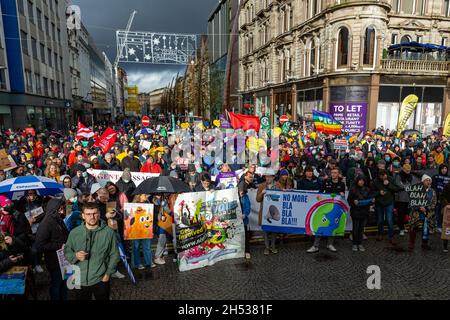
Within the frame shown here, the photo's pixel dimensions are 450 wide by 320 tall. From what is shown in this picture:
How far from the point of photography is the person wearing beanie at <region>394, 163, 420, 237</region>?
7.41 m

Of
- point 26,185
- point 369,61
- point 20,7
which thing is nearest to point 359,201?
point 26,185

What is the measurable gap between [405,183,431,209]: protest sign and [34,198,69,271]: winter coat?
7120 mm

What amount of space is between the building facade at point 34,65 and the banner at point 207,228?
77.6 ft

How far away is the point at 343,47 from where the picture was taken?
25.4m

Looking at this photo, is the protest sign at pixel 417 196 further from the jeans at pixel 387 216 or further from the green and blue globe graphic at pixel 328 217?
the green and blue globe graphic at pixel 328 217

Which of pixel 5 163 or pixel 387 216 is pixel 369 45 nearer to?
pixel 387 216

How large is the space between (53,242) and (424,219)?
23.7 ft

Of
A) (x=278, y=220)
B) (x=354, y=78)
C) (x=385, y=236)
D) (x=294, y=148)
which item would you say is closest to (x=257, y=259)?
(x=278, y=220)

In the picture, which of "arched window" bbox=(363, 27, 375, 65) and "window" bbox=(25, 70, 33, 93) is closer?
"arched window" bbox=(363, 27, 375, 65)

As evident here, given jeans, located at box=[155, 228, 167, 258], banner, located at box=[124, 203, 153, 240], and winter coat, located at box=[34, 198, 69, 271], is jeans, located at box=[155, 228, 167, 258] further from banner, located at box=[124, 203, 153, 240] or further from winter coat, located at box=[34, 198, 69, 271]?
winter coat, located at box=[34, 198, 69, 271]

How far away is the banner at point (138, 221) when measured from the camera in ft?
18.6

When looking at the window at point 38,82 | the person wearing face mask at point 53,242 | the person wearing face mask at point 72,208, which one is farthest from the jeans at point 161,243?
the window at point 38,82

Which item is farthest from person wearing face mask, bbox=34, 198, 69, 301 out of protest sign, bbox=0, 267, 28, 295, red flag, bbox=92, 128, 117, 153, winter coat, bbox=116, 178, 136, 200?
red flag, bbox=92, 128, 117, 153

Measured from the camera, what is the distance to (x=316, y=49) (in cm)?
2847
